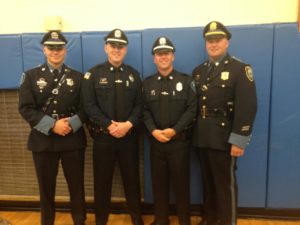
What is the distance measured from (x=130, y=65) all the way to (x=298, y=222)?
7.25 feet

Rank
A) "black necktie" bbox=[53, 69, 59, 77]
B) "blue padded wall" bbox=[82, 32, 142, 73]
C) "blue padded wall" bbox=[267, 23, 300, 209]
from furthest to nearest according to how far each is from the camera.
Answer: "blue padded wall" bbox=[82, 32, 142, 73], "blue padded wall" bbox=[267, 23, 300, 209], "black necktie" bbox=[53, 69, 59, 77]

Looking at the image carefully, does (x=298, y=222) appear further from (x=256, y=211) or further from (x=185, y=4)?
(x=185, y=4)

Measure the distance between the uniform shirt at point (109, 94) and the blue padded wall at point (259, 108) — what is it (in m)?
0.99

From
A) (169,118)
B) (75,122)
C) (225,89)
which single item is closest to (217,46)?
(225,89)

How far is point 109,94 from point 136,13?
0.98 m

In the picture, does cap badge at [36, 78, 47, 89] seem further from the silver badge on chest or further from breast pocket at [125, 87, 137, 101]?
breast pocket at [125, 87, 137, 101]

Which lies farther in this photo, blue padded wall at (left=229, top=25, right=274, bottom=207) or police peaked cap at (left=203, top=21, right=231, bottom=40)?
blue padded wall at (left=229, top=25, right=274, bottom=207)

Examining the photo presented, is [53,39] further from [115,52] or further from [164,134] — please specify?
[164,134]

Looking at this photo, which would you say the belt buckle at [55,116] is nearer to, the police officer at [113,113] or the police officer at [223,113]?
the police officer at [113,113]

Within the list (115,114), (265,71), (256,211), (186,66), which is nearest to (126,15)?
(186,66)

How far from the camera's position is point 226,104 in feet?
7.78

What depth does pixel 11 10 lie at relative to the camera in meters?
3.10

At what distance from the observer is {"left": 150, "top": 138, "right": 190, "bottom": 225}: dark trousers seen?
2.50m

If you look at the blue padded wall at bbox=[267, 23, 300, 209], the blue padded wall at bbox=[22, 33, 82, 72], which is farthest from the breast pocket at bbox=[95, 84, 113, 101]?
the blue padded wall at bbox=[267, 23, 300, 209]
